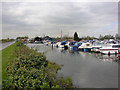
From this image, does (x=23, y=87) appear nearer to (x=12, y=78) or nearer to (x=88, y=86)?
(x=12, y=78)

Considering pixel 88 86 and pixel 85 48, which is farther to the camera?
pixel 85 48

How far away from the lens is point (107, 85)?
10.3 m

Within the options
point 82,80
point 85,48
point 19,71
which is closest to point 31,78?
point 19,71

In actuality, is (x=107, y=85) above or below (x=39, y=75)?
below

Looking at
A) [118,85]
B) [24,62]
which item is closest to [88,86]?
[118,85]

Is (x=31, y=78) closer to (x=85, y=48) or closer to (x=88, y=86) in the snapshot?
(x=88, y=86)

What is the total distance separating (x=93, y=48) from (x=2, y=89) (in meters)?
32.2

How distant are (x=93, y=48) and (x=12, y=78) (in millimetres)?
31525

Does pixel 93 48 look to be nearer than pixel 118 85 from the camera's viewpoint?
No

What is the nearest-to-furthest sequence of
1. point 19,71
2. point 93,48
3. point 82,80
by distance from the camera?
point 19,71, point 82,80, point 93,48

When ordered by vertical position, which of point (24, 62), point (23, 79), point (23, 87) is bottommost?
point (23, 87)

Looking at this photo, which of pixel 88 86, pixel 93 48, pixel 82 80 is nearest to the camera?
pixel 88 86

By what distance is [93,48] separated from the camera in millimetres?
35125

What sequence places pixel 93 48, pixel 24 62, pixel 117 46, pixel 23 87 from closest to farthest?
pixel 23 87 → pixel 24 62 → pixel 117 46 → pixel 93 48
